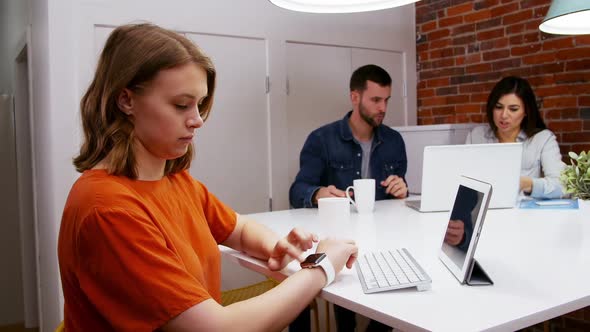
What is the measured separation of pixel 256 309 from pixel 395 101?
3.17 metres

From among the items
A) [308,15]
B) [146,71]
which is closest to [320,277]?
[146,71]

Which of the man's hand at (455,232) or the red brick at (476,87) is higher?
the red brick at (476,87)

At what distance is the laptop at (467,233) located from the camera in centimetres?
114

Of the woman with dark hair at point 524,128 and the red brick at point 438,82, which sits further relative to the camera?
the red brick at point 438,82

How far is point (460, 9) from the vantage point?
12.5ft

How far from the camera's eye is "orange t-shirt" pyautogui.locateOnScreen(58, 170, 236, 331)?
3.04 feet

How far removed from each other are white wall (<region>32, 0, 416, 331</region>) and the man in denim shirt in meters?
0.42

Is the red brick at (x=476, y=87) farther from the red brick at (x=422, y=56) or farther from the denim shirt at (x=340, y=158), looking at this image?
the denim shirt at (x=340, y=158)

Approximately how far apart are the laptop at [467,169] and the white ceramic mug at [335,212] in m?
0.54

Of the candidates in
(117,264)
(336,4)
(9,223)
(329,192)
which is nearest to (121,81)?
(117,264)

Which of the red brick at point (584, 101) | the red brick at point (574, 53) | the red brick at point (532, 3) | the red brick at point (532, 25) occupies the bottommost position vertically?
the red brick at point (584, 101)

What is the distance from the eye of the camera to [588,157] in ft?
5.82

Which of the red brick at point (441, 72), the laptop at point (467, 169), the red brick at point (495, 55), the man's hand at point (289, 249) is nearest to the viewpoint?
the man's hand at point (289, 249)

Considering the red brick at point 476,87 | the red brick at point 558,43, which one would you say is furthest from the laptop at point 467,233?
the red brick at point 476,87
